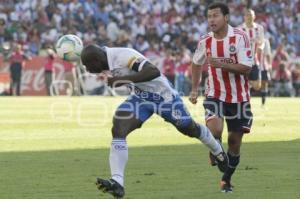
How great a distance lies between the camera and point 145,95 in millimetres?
10164

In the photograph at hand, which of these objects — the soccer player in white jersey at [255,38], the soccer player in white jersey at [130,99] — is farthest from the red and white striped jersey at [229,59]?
the soccer player in white jersey at [255,38]

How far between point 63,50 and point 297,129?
400 inches

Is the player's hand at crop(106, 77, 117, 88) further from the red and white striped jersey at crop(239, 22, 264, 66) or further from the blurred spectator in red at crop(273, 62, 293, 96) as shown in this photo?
the blurred spectator in red at crop(273, 62, 293, 96)

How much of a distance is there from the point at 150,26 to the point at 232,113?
3088 centimetres

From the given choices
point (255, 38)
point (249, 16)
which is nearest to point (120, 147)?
point (249, 16)

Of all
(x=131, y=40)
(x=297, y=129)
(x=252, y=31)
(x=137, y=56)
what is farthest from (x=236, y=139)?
(x=131, y=40)

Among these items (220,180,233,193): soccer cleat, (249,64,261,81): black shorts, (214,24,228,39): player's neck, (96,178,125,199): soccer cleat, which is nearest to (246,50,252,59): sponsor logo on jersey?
(214,24,228,39): player's neck

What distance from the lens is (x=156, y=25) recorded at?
138 ft

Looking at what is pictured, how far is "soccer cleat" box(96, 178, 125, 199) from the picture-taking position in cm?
927

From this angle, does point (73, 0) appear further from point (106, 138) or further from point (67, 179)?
point (67, 179)

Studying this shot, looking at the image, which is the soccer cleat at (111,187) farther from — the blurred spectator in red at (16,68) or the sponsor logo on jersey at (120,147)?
the blurred spectator in red at (16,68)

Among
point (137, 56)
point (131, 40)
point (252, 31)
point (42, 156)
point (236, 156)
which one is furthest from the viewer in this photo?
point (131, 40)

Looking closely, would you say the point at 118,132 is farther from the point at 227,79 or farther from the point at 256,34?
the point at 256,34

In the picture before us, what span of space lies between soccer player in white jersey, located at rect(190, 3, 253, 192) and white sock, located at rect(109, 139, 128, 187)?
5.01 ft
